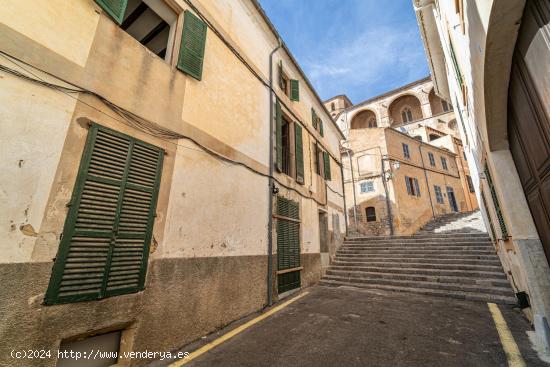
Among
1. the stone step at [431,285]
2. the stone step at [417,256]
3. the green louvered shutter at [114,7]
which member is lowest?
the stone step at [431,285]

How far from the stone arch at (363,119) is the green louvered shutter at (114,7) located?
36.1 m

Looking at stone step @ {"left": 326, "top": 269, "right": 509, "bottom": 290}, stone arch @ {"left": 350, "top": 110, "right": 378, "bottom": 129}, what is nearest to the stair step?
stone step @ {"left": 326, "top": 269, "right": 509, "bottom": 290}

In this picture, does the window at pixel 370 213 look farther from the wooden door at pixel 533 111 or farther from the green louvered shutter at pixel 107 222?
the green louvered shutter at pixel 107 222

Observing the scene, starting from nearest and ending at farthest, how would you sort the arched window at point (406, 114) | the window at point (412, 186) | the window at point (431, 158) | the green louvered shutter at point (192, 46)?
the green louvered shutter at point (192, 46), the window at point (412, 186), the window at point (431, 158), the arched window at point (406, 114)

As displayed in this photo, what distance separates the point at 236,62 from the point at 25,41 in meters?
3.90

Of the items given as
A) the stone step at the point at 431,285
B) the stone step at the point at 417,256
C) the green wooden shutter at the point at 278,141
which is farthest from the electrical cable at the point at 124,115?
the stone step at the point at 417,256

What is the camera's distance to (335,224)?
33.3 feet

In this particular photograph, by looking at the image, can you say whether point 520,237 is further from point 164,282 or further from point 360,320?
point 164,282

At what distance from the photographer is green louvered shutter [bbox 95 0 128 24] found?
126 inches

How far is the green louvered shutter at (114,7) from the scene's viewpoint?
3.19 m

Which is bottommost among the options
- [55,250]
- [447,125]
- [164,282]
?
[164,282]

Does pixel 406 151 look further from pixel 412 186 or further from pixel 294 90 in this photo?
pixel 294 90

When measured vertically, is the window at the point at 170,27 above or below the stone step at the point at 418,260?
above

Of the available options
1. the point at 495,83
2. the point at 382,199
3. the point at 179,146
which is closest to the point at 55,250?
the point at 179,146
